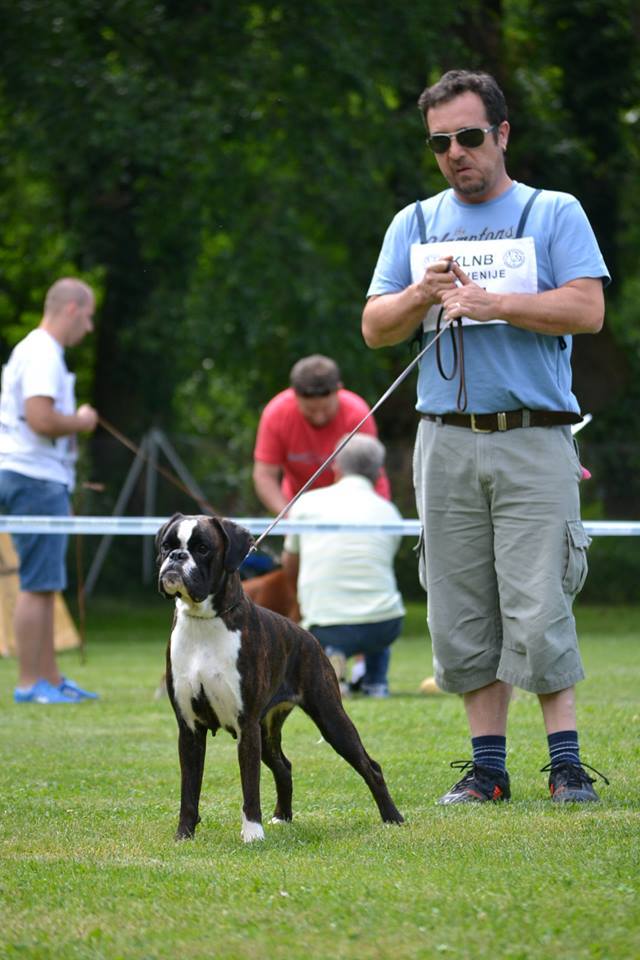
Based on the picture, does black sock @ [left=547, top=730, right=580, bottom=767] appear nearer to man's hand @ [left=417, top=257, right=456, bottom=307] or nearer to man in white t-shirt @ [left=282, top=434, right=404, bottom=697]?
man's hand @ [left=417, top=257, right=456, bottom=307]

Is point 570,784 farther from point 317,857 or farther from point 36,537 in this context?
point 36,537

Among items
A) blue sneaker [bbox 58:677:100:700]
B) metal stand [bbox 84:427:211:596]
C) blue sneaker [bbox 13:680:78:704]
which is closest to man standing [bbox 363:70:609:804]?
blue sneaker [bbox 13:680:78:704]

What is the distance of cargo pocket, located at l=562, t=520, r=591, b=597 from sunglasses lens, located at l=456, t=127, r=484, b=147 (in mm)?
1318

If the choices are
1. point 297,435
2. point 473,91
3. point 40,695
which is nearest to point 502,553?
point 473,91

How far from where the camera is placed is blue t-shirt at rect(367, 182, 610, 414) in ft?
17.0

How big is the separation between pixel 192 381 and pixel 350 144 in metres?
6.52

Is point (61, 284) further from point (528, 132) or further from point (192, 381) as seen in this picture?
point (192, 381)

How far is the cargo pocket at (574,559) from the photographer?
5.19m

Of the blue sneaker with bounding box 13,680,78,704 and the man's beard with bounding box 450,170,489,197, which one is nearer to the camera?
the man's beard with bounding box 450,170,489,197

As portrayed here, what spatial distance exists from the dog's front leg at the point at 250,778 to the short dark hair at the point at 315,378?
492 centimetres

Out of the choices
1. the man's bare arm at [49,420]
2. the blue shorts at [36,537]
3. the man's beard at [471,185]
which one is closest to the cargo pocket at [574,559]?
the man's beard at [471,185]

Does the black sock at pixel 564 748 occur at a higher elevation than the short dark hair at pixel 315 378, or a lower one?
lower

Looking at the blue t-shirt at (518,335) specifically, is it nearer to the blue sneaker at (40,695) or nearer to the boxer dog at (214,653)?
the boxer dog at (214,653)

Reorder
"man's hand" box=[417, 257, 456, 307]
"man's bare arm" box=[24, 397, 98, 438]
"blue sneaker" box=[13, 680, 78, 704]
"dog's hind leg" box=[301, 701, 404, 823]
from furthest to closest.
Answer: "blue sneaker" box=[13, 680, 78, 704] → "man's bare arm" box=[24, 397, 98, 438] → "man's hand" box=[417, 257, 456, 307] → "dog's hind leg" box=[301, 701, 404, 823]
